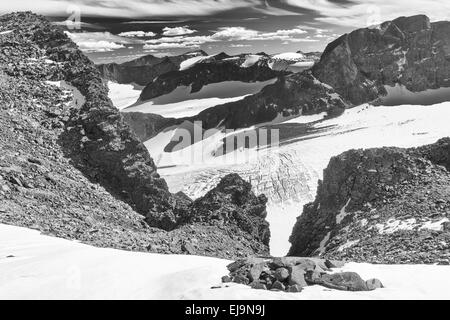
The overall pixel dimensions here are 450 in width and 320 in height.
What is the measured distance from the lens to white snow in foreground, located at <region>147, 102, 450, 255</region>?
7050cm

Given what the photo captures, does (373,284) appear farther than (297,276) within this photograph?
Yes

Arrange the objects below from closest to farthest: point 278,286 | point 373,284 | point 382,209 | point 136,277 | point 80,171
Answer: point 278,286 < point 373,284 < point 136,277 < point 80,171 < point 382,209

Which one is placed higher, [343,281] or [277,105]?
[343,281]

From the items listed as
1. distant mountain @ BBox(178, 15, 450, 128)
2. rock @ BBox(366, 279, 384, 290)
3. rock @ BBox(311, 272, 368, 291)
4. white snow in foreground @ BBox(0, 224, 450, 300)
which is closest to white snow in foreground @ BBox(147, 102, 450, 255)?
white snow in foreground @ BBox(0, 224, 450, 300)

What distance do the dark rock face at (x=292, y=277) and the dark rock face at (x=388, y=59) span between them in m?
165

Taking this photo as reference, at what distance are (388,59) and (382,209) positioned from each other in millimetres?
160400

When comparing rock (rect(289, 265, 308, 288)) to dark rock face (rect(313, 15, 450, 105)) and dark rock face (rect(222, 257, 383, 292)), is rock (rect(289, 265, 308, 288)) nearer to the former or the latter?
dark rock face (rect(222, 257, 383, 292))

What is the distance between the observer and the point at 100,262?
1583 cm

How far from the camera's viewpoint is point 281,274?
13.5 metres

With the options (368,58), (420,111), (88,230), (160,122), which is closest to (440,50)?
(368,58)

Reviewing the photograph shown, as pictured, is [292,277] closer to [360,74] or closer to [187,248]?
[187,248]

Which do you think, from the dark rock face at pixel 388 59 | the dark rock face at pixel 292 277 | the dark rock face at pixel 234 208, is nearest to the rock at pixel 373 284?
the dark rock face at pixel 292 277

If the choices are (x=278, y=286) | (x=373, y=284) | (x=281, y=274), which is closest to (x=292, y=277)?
(x=281, y=274)
